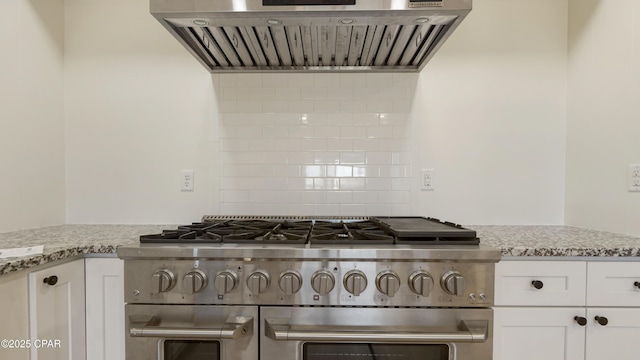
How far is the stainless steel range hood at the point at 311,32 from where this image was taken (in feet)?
Result: 4.05

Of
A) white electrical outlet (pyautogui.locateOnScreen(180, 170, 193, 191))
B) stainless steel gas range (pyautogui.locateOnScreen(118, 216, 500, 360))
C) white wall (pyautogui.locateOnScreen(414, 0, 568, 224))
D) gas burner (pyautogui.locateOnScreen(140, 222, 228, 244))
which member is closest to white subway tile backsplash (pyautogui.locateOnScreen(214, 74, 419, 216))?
white wall (pyautogui.locateOnScreen(414, 0, 568, 224))

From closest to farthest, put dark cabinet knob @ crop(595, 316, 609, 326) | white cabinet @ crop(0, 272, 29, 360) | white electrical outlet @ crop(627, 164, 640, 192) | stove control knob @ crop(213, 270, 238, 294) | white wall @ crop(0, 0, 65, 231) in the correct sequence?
white cabinet @ crop(0, 272, 29, 360) < stove control knob @ crop(213, 270, 238, 294) < dark cabinet knob @ crop(595, 316, 609, 326) < white electrical outlet @ crop(627, 164, 640, 192) < white wall @ crop(0, 0, 65, 231)

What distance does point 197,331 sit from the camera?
1.10m

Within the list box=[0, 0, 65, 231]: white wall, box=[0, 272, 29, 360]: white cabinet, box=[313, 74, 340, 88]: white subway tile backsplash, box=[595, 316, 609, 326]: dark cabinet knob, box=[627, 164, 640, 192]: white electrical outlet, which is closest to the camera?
box=[0, 272, 29, 360]: white cabinet

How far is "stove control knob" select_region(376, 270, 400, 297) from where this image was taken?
3.63 feet

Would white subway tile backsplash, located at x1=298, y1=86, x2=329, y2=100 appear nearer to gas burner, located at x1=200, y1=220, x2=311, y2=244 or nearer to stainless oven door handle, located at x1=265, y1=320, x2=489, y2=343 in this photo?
gas burner, located at x1=200, y1=220, x2=311, y2=244

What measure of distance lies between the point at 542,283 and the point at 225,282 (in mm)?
1148

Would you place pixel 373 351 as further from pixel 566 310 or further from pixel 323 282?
pixel 566 310

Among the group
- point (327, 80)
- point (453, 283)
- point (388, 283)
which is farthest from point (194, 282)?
point (327, 80)

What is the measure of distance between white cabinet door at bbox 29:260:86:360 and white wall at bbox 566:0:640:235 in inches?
91.6

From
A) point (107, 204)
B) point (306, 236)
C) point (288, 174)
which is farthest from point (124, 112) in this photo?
point (306, 236)

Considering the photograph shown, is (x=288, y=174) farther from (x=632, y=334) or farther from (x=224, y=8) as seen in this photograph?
(x=632, y=334)

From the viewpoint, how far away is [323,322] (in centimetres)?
114

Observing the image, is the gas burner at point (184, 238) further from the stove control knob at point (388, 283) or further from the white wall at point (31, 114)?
the white wall at point (31, 114)
